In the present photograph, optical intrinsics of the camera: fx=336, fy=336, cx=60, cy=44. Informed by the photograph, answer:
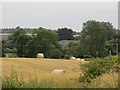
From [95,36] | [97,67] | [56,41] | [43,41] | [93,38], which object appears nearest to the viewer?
[97,67]

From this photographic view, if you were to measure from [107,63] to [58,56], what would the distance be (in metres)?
18.4

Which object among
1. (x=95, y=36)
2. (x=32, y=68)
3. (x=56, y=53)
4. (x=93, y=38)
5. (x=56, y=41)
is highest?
(x=95, y=36)

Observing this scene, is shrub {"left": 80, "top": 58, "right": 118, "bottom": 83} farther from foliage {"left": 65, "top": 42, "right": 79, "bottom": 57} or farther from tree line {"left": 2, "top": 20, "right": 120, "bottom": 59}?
foliage {"left": 65, "top": 42, "right": 79, "bottom": 57}

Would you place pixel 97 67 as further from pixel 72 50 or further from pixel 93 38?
pixel 93 38

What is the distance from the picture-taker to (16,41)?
29.3 m

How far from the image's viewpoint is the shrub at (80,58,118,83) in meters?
8.41

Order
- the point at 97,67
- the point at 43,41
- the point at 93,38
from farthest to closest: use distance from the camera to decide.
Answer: the point at 43,41 → the point at 93,38 → the point at 97,67

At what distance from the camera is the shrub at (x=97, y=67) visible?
8.41m

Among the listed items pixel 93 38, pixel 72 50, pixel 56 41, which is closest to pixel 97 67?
pixel 72 50

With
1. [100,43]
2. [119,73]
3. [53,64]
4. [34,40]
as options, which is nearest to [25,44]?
[34,40]

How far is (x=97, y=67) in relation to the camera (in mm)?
8859

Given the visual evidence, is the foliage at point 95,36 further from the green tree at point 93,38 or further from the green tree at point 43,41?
the green tree at point 43,41

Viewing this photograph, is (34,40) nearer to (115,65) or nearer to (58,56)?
(58,56)

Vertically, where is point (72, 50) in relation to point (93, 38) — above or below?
below
